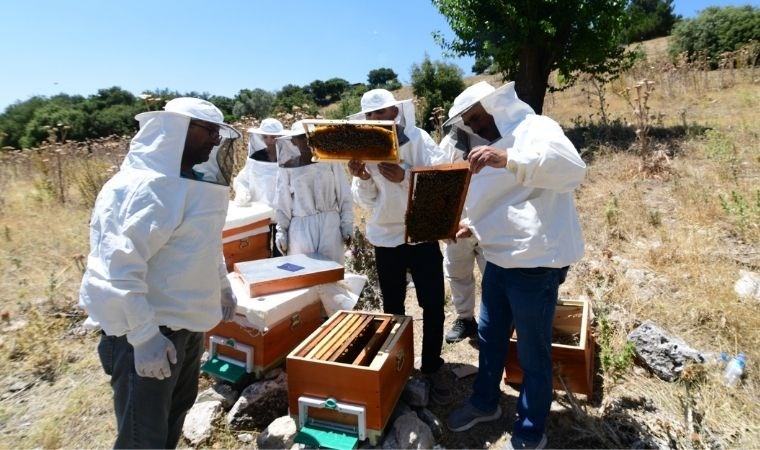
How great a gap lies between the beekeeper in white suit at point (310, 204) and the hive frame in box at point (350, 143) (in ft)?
2.53

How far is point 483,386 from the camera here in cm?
304

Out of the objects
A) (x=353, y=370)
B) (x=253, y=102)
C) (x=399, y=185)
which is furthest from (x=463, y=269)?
(x=253, y=102)

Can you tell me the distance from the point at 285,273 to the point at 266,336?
0.49 metres

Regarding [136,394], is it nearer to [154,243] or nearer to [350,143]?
[154,243]

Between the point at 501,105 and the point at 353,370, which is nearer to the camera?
the point at 501,105

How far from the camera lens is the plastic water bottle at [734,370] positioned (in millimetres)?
2994

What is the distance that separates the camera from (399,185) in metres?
3.22

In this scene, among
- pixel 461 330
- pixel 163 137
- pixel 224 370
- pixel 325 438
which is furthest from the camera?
pixel 461 330

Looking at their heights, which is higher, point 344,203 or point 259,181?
point 259,181

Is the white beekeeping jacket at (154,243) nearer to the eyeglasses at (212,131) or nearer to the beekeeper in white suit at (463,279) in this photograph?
the eyeglasses at (212,131)

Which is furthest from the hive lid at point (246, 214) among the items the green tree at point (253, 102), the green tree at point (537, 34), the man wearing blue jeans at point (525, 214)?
the green tree at point (253, 102)

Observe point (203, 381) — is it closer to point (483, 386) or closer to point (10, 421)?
point (10, 421)

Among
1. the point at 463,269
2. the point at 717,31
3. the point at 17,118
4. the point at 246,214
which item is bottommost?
the point at 463,269

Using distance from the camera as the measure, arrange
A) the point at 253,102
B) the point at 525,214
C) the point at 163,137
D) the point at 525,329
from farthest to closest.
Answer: the point at 253,102, the point at 525,329, the point at 525,214, the point at 163,137
